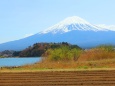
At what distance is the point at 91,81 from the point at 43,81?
1.76 meters

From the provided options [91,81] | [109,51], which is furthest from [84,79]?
[109,51]

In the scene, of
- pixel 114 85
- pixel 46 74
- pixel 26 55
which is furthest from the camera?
pixel 26 55

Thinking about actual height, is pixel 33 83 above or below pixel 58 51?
below

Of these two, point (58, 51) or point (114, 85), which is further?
point (58, 51)

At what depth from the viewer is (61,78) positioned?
15.3 meters

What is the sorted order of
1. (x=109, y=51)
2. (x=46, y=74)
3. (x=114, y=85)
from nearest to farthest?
(x=114, y=85)
(x=46, y=74)
(x=109, y=51)

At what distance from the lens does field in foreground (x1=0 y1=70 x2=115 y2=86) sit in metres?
14.1

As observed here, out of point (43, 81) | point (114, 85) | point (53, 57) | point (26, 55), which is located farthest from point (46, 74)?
point (26, 55)

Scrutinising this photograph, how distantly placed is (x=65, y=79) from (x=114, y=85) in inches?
88.6

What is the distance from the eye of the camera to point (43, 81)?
48.2ft

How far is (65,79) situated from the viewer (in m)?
15.0

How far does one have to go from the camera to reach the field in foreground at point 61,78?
14.1 metres

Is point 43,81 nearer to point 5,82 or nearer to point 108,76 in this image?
point 5,82

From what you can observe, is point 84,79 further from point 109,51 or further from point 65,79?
point 109,51
